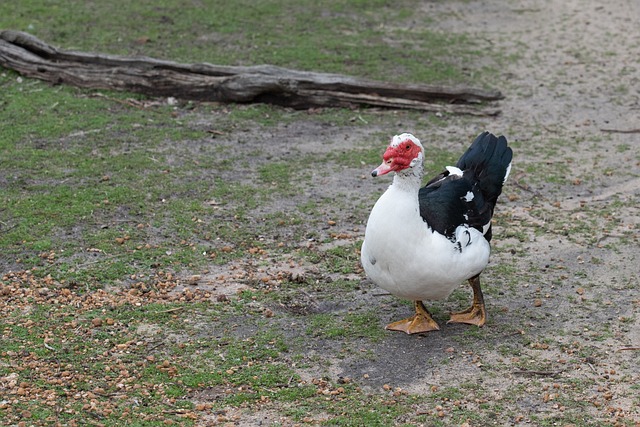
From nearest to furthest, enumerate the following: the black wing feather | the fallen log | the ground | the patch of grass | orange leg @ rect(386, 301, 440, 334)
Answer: the ground
the black wing feather
orange leg @ rect(386, 301, 440, 334)
the fallen log
the patch of grass

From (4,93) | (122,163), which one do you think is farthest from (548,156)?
(4,93)

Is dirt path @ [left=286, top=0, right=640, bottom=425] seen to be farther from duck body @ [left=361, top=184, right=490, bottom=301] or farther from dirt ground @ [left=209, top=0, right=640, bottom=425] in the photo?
duck body @ [left=361, top=184, right=490, bottom=301]

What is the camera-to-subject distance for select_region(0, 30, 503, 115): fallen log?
32.1 ft

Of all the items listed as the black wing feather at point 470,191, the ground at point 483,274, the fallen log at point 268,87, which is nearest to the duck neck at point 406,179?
the black wing feather at point 470,191

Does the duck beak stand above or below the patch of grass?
above

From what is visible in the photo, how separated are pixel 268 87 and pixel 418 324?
4.43m

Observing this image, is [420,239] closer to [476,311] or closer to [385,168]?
[385,168]

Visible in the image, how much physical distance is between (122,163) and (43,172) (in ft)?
2.21

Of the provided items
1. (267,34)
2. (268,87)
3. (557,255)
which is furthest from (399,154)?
(267,34)

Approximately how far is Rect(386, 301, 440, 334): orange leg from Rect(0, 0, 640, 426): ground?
51mm

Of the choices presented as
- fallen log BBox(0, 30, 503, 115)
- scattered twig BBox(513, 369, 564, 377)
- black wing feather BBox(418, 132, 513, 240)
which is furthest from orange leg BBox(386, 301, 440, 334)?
fallen log BBox(0, 30, 503, 115)

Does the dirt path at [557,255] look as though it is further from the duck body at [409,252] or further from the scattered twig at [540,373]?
the duck body at [409,252]

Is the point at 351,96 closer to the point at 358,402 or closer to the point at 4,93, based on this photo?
the point at 4,93

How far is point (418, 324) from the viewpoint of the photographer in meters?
5.98
